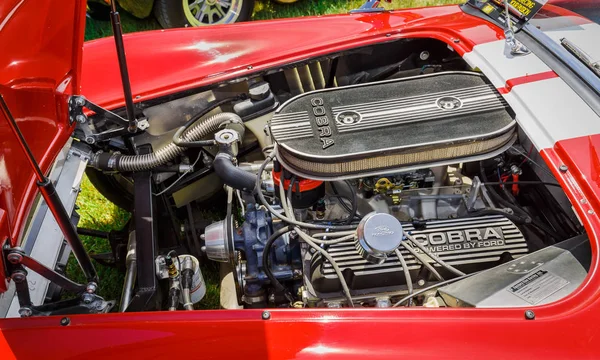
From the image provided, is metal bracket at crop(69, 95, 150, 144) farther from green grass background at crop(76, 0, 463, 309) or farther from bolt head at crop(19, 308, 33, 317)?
green grass background at crop(76, 0, 463, 309)

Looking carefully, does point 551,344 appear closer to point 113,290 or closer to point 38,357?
point 38,357

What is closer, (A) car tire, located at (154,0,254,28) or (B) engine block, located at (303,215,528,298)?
(B) engine block, located at (303,215,528,298)

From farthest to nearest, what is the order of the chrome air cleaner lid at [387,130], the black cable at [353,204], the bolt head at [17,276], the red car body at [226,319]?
the black cable at [353,204] → the chrome air cleaner lid at [387,130] → the bolt head at [17,276] → the red car body at [226,319]

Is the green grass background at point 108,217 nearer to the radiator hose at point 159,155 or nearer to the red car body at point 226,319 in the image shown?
the radiator hose at point 159,155

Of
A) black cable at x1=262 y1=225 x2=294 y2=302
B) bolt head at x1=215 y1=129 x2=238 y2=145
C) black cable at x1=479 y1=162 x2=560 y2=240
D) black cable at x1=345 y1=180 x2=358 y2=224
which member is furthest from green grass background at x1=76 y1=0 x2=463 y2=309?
black cable at x1=479 y1=162 x2=560 y2=240

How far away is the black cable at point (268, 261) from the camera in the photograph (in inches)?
63.1

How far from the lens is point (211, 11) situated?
163 inches

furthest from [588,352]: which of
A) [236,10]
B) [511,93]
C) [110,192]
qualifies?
[236,10]

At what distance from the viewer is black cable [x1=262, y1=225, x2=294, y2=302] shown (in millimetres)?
1603

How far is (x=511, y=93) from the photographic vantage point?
168 cm

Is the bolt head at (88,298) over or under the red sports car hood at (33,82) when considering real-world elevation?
under

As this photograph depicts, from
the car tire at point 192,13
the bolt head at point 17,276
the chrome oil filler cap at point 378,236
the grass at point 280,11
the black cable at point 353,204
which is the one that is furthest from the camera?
the grass at point 280,11

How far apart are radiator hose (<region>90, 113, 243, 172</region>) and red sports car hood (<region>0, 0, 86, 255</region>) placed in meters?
0.25

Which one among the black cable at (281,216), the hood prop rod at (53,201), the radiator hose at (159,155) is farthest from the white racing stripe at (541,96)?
the hood prop rod at (53,201)
